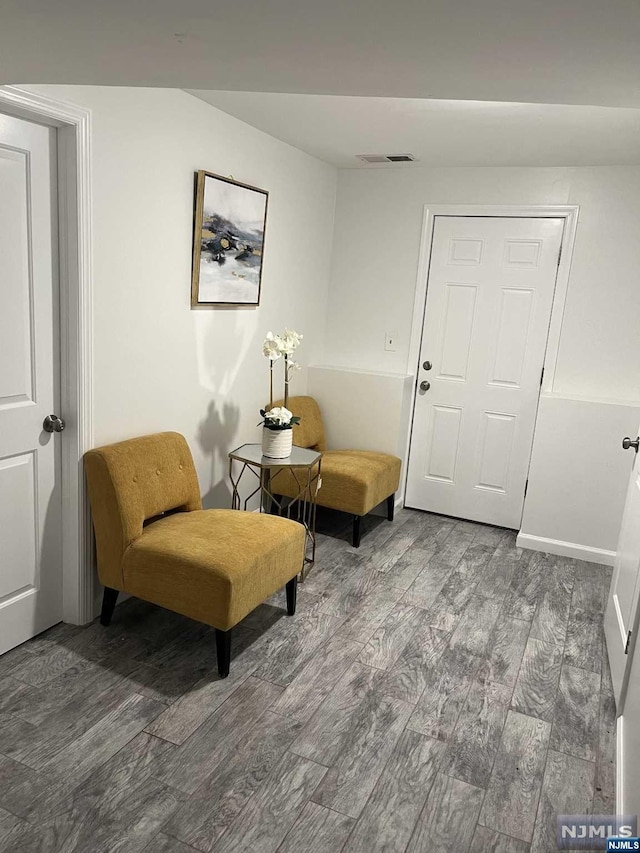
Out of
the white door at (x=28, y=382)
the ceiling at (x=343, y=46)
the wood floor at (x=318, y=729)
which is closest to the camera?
the ceiling at (x=343, y=46)

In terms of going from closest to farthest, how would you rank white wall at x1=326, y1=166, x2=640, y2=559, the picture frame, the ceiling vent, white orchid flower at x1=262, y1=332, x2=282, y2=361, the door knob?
the door knob < the picture frame < white orchid flower at x1=262, y1=332, x2=282, y2=361 < white wall at x1=326, y1=166, x2=640, y2=559 < the ceiling vent

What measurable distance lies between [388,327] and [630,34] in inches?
129

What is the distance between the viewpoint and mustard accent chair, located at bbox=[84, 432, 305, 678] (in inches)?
93.7

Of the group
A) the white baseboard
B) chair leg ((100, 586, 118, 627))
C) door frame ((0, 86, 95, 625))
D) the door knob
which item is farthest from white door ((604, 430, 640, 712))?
the door knob

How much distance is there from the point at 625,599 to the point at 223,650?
5.30ft

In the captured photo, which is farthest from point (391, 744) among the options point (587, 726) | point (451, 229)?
point (451, 229)

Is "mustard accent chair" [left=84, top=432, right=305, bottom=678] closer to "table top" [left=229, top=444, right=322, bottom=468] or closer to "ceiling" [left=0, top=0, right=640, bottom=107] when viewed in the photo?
"table top" [left=229, top=444, right=322, bottom=468]

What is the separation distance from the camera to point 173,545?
2.47 m

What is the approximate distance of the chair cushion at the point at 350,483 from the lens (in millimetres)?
3684

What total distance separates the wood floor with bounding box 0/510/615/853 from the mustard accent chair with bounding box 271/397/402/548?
0.61 meters

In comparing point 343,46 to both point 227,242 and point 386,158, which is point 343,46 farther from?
point 386,158

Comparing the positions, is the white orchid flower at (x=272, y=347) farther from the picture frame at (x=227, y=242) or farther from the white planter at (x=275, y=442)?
the white planter at (x=275, y=442)

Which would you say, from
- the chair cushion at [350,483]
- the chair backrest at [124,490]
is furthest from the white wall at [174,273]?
the chair cushion at [350,483]

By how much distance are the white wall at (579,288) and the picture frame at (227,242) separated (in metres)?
1.09
